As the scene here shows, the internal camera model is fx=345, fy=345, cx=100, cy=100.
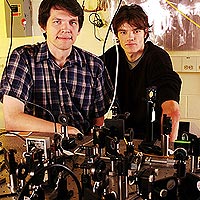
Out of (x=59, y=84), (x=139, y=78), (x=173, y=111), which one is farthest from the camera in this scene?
(x=139, y=78)

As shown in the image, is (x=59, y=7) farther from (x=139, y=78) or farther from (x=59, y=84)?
(x=139, y=78)

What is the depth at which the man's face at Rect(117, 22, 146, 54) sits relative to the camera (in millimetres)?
2002

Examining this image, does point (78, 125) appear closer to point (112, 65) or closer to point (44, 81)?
point (44, 81)

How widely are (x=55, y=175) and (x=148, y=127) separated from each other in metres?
0.51

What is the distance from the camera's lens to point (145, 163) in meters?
1.14

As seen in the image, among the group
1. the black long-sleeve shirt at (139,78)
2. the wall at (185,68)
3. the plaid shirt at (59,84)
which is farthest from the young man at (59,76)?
the wall at (185,68)

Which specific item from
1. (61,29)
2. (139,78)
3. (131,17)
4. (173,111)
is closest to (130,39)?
(131,17)

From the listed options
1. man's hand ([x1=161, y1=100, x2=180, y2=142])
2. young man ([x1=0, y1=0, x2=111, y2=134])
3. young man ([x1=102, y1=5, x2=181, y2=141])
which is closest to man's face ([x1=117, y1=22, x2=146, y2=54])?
young man ([x1=102, y1=5, x2=181, y2=141])

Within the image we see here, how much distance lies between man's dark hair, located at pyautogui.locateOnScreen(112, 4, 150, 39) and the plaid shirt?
0.30 m

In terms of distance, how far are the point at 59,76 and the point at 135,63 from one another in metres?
0.46

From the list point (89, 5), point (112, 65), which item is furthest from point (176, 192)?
point (89, 5)

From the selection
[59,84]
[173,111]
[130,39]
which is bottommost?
[173,111]

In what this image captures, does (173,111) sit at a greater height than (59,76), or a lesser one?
lesser

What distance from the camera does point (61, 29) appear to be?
6.11 ft
